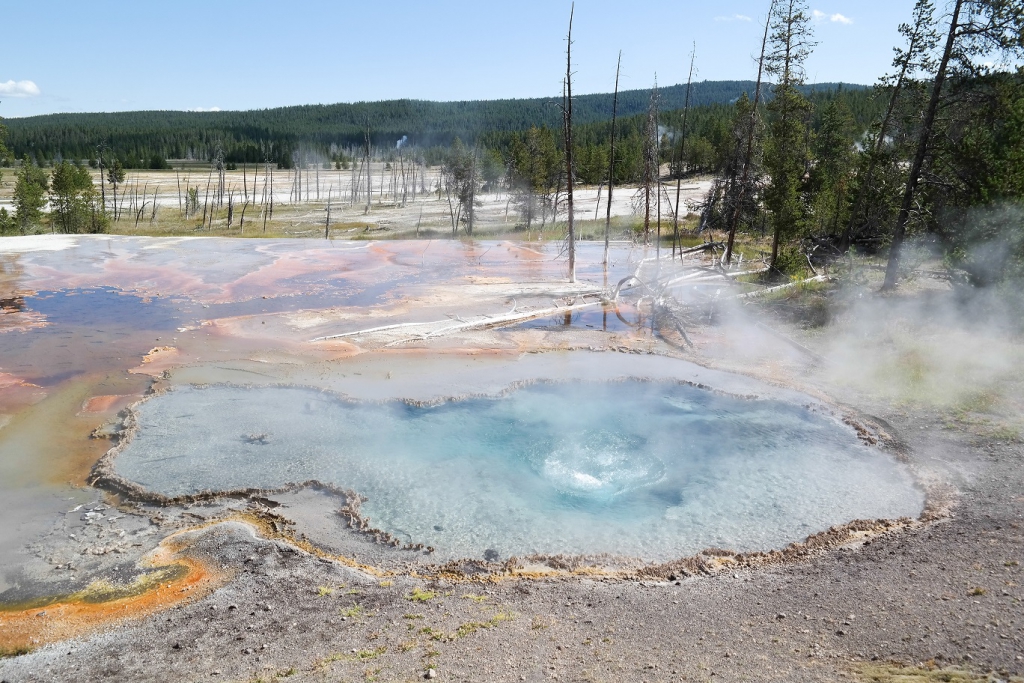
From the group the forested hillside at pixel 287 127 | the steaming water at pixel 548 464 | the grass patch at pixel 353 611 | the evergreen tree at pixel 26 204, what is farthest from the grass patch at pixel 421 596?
the forested hillside at pixel 287 127

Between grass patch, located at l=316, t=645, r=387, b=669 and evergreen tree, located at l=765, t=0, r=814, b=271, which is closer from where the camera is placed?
grass patch, located at l=316, t=645, r=387, b=669

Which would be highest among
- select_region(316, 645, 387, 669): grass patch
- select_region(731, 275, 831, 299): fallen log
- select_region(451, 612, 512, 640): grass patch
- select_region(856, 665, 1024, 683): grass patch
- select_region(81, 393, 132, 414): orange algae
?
select_region(731, 275, 831, 299): fallen log

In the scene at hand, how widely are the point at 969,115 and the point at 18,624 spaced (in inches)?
745

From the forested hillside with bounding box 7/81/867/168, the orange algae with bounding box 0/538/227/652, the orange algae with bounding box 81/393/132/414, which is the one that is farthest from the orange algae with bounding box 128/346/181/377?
the forested hillside with bounding box 7/81/867/168

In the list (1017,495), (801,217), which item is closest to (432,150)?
(801,217)

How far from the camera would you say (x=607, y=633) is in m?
6.31

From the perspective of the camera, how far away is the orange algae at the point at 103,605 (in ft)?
21.3

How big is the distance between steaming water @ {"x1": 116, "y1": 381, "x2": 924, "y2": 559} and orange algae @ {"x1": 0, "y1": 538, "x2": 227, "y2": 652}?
2080 millimetres

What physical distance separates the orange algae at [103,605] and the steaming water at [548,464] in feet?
6.82

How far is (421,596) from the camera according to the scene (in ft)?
23.0

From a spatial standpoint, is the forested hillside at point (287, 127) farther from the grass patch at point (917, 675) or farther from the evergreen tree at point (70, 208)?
the grass patch at point (917, 675)

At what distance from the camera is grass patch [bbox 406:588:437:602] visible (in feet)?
22.9

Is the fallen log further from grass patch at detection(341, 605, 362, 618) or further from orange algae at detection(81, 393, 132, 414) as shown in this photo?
grass patch at detection(341, 605, 362, 618)

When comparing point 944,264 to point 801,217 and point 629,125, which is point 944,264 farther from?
point 629,125
